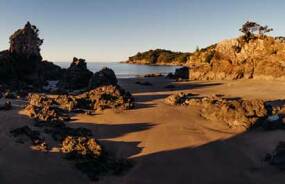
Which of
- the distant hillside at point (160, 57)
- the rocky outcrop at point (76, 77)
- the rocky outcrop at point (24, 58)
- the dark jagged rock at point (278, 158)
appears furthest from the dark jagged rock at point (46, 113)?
the distant hillside at point (160, 57)

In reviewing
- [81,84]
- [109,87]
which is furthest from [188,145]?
[81,84]

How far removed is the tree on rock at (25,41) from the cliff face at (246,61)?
20984 mm

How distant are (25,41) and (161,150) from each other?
98.9 ft

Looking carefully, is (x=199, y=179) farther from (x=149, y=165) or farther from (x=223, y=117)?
(x=223, y=117)

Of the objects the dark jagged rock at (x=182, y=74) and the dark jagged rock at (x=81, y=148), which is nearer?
the dark jagged rock at (x=81, y=148)

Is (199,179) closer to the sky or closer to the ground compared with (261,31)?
closer to the ground

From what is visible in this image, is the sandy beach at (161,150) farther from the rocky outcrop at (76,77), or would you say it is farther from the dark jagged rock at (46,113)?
the rocky outcrop at (76,77)

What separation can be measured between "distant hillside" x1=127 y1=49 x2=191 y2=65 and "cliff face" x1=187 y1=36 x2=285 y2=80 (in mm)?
98537

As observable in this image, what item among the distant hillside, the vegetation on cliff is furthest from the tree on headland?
the distant hillside

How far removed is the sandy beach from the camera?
1396cm

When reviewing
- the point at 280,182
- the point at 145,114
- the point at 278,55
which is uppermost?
the point at 278,55

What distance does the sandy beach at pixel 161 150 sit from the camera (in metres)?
14.0

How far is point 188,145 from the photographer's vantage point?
56.3ft

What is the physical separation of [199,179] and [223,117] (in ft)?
26.1
